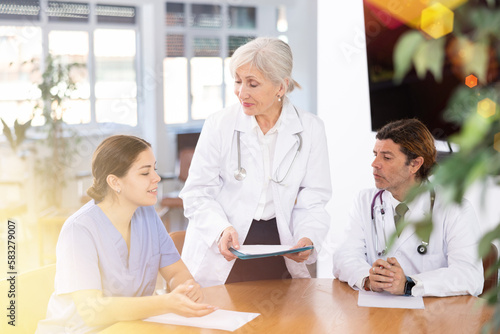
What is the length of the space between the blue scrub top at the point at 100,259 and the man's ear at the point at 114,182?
78 mm

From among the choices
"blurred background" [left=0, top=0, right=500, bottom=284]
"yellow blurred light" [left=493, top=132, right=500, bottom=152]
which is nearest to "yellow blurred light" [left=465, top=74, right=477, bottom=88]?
"blurred background" [left=0, top=0, right=500, bottom=284]

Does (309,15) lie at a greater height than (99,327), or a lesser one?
greater

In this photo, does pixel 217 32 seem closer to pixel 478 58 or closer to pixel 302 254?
pixel 302 254

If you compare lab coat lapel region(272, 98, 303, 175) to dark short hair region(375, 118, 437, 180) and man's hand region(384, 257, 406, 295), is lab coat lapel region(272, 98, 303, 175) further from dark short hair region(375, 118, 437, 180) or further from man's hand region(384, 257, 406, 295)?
man's hand region(384, 257, 406, 295)

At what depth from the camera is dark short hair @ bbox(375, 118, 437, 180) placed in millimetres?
2143

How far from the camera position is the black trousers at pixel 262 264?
7.20 feet

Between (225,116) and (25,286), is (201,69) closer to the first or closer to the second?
(225,116)

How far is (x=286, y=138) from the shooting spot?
2.20 m

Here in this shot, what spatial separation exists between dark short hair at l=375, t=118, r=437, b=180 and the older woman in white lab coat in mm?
273

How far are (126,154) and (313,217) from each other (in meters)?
0.75

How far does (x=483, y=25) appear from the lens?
51 cm

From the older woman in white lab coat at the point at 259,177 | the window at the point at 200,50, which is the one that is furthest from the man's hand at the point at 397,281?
the window at the point at 200,50

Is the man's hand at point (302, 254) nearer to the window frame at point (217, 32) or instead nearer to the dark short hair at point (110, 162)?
the dark short hair at point (110, 162)

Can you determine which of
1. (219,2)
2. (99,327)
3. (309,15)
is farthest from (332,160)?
(219,2)
